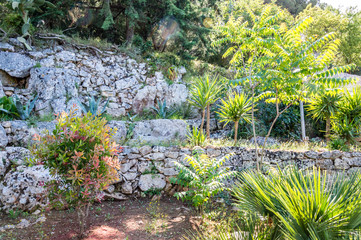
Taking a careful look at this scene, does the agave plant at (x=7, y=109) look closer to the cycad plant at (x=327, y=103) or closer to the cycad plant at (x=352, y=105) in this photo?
the cycad plant at (x=327, y=103)

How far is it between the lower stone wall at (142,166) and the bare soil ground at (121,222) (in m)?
0.28

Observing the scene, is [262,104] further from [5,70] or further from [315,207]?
[5,70]

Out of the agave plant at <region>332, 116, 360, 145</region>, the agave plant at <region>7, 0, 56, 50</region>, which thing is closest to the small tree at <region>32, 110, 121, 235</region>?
the agave plant at <region>7, 0, 56, 50</region>

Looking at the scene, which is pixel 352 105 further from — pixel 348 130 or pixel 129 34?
pixel 129 34

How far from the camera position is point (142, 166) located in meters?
5.61

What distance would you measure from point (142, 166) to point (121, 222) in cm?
154

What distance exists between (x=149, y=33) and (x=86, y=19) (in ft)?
8.87

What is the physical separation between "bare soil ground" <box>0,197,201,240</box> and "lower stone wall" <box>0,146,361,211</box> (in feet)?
0.93

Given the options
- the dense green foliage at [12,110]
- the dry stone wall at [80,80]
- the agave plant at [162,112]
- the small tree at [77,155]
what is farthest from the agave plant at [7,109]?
the agave plant at [162,112]

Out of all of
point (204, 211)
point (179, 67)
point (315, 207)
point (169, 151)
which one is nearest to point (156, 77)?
point (179, 67)

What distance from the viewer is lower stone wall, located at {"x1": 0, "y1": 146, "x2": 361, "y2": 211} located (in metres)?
4.54

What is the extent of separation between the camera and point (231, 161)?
19.4 ft

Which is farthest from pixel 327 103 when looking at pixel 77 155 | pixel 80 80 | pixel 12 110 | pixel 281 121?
pixel 12 110

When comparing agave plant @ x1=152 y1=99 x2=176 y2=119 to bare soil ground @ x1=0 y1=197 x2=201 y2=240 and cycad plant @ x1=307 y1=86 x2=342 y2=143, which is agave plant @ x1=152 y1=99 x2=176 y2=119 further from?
cycad plant @ x1=307 y1=86 x2=342 y2=143
